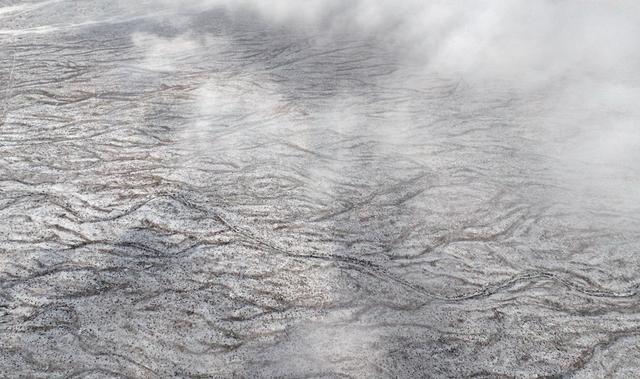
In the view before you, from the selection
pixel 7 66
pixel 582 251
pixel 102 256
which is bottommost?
pixel 582 251

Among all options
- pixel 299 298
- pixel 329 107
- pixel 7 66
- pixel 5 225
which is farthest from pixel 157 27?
pixel 299 298

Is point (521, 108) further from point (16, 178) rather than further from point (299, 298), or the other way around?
point (16, 178)

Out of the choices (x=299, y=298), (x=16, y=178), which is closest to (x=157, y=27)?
(x=16, y=178)

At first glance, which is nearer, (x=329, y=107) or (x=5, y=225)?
(x=5, y=225)

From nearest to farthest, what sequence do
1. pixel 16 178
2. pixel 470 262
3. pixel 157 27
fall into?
1. pixel 470 262
2. pixel 16 178
3. pixel 157 27

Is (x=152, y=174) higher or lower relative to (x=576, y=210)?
higher

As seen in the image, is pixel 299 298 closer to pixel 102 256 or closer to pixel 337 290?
pixel 337 290

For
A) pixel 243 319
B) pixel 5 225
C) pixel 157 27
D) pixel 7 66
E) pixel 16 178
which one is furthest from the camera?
pixel 157 27
